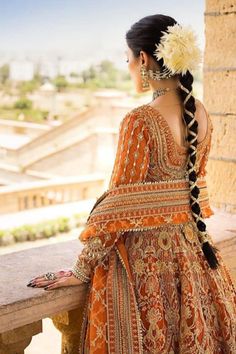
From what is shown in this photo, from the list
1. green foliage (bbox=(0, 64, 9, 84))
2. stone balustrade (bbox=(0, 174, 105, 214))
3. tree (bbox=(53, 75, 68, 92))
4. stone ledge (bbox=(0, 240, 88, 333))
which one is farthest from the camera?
green foliage (bbox=(0, 64, 9, 84))

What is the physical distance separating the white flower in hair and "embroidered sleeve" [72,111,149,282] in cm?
18

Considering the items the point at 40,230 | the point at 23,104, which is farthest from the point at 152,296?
the point at 23,104

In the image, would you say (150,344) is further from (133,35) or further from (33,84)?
(33,84)

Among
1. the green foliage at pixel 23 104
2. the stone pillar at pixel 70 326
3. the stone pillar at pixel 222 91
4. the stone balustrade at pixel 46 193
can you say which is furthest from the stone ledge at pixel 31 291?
the green foliage at pixel 23 104

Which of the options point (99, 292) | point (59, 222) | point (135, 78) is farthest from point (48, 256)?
point (59, 222)

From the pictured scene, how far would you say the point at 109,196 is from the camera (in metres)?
1.89

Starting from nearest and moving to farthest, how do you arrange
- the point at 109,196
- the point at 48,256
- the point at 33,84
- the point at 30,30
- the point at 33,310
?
the point at 33,310, the point at 109,196, the point at 48,256, the point at 33,84, the point at 30,30

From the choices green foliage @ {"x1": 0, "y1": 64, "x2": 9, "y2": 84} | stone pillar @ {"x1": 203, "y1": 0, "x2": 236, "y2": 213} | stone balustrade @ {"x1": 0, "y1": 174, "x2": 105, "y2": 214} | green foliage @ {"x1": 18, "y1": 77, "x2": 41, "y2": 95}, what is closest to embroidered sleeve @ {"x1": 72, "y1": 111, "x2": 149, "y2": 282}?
stone pillar @ {"x1": 203, "y1": 0, "x2": 236, "y2": 213}

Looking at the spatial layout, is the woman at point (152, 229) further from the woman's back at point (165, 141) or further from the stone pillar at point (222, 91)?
the stone pillar at point (222, 91)

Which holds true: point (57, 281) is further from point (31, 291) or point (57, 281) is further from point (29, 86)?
point (29, 86)

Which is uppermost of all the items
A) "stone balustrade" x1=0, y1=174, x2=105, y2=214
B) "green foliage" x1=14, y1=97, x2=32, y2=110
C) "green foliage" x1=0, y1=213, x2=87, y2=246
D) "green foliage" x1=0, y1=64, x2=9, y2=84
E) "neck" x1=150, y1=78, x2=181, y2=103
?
"green foliage" x1=0, y1=64, x2=9, y2=84

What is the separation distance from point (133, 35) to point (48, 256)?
760 millimetres

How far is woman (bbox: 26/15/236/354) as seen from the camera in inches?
72.4

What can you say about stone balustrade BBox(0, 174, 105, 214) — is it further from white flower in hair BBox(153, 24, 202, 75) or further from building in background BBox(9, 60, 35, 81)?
building in background BBox(9, 60, 35, 81)
